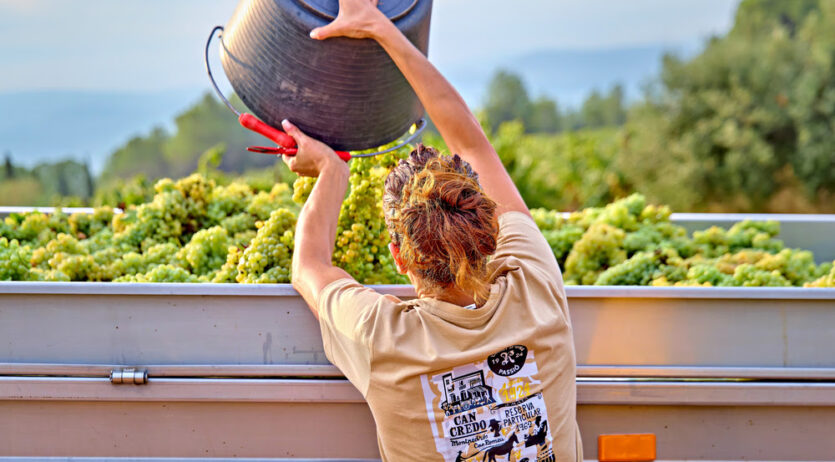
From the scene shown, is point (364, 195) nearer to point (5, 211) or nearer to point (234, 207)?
point (234, 207)

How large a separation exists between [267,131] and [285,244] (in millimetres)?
463

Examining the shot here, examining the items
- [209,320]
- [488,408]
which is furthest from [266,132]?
[488,408]

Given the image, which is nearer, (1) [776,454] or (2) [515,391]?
(2) [515,391]

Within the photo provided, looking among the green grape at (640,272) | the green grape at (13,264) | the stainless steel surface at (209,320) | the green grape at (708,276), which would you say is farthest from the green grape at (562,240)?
the green grape at (13,264)

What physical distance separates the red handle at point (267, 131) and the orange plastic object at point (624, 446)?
116 cm

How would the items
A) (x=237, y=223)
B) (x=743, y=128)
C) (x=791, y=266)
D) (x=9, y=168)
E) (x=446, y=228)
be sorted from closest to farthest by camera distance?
1. (x=446, y=228)
2. (x=791, y=266)
3. (x=237, y=223)
4. (x=9, y=168)
5. (x=743, y=128)

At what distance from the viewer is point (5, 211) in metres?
3.19

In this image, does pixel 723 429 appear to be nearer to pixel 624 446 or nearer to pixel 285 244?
pixel 624 446

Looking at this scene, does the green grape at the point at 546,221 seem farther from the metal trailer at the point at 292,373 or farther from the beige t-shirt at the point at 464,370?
the beige t-shirt at the point at 464,370

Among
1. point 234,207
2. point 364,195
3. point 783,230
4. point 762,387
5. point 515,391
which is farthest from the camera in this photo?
point 783,230

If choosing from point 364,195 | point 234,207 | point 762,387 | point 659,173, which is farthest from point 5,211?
point 659,173

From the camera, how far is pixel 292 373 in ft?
6.21

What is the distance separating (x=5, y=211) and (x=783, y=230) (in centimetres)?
351

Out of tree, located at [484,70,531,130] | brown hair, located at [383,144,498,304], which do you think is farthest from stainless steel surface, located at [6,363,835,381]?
tree, located at [484,70,531,130]
